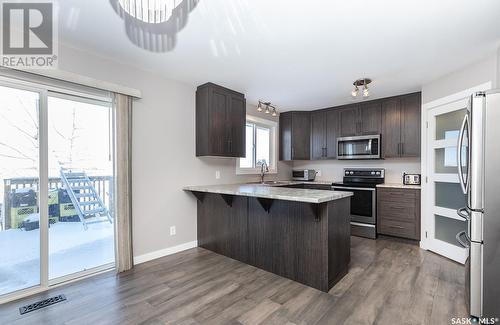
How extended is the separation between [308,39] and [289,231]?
6.42 ft


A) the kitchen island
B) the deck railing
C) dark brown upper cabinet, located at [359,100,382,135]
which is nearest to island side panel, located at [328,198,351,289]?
the kitchen island

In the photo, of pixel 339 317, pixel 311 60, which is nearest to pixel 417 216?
pixel 339 317

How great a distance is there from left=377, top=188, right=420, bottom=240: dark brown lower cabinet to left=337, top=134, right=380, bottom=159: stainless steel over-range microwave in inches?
27.4

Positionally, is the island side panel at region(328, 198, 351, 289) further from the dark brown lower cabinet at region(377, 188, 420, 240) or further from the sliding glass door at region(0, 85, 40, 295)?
the sliding glass door at region(0, 85, 40, 295)

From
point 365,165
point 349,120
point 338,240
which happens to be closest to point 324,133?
point 349,120

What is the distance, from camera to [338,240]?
2529 millimetres

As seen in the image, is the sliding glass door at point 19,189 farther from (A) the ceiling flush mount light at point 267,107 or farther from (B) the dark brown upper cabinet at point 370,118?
(B) the dark brown upper cabinet at point 370,118

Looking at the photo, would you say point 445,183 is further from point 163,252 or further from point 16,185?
point 16,185

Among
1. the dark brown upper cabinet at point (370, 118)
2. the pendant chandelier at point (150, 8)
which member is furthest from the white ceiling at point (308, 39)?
the dark brown upper cabinet at point (370, 118)

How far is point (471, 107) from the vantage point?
1894mm

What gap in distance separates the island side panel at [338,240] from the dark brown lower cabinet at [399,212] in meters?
1.65

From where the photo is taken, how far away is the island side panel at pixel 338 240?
2363mm

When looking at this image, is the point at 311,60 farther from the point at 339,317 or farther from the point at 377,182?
the point at 377,182

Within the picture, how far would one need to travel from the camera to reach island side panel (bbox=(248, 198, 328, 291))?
92.3 inches
